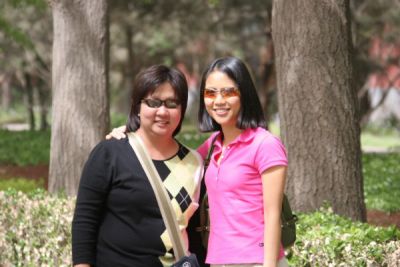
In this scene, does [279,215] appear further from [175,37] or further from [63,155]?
[175,37]

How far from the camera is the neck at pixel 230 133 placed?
3.68 m

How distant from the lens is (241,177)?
3.51 metres

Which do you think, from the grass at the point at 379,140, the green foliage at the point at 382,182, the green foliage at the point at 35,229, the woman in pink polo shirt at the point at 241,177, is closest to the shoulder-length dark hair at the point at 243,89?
the woman in pink polo shirt at the point at 241,177

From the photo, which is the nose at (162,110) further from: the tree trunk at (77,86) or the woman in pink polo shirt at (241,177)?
the tree trunk at (77,86)

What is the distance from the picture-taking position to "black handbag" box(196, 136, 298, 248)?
368 centimetres

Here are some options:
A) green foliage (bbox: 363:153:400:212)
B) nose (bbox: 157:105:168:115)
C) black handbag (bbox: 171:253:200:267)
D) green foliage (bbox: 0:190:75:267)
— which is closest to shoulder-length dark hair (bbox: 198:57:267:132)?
nose (bbox: 157:105:168:115)

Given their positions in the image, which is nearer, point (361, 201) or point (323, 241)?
point (323, 241)

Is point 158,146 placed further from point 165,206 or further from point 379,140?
point 379,140

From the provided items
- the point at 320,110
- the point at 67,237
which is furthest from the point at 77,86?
the point at 320,110

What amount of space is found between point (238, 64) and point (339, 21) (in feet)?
11.2

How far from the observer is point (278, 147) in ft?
11.5

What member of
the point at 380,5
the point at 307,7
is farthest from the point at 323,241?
the point at 380,5

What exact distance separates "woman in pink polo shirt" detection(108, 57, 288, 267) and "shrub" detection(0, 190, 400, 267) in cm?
129

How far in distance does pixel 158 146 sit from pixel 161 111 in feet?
0.59
